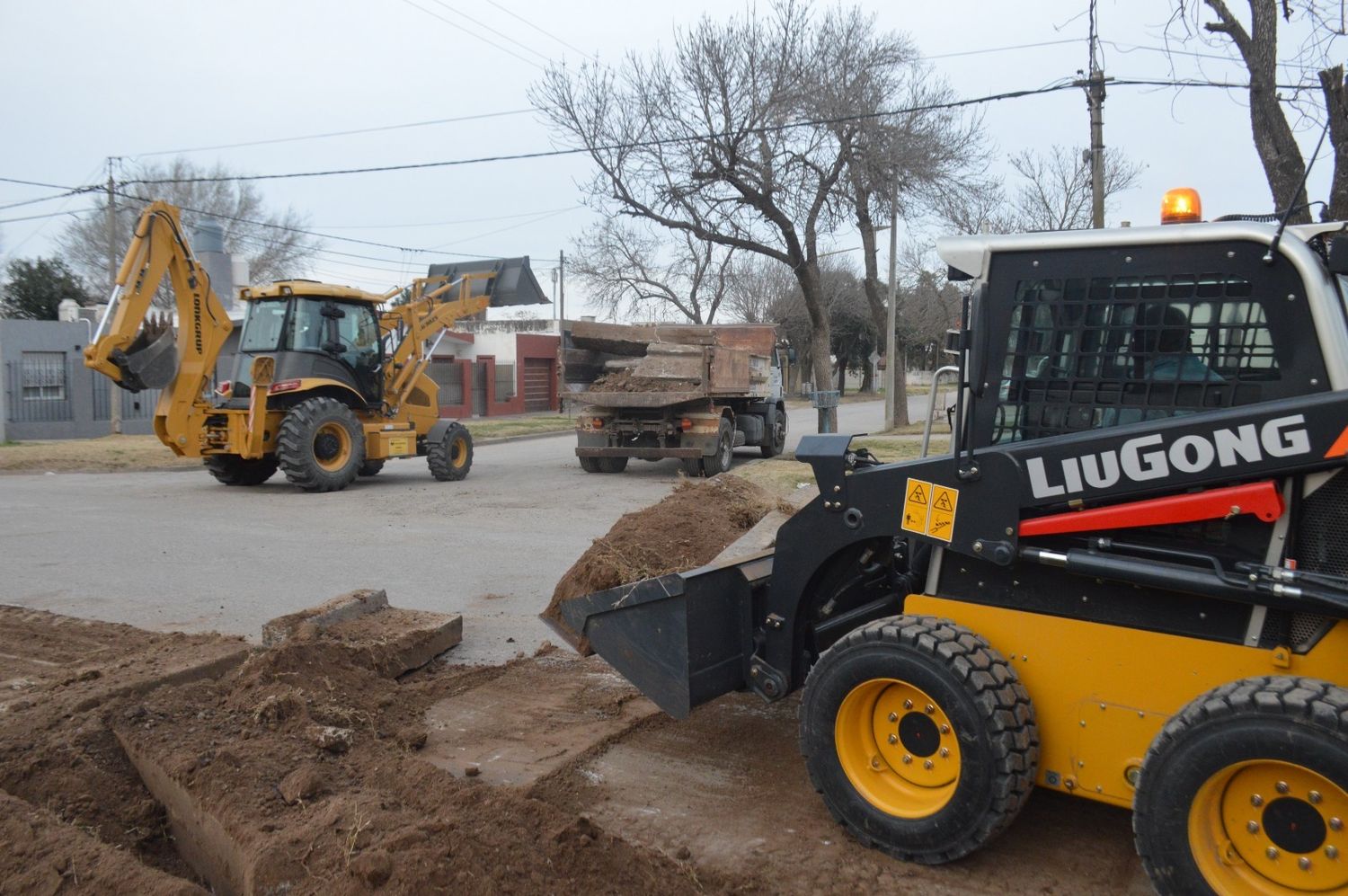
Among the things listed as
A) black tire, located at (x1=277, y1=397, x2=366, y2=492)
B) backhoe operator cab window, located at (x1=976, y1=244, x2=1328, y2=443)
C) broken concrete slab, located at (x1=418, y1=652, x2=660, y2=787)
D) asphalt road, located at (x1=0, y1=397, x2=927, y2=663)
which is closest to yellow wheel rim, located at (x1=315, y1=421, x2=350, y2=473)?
black tire, located at (x1=277, y1=397, x2=366, y2=492)

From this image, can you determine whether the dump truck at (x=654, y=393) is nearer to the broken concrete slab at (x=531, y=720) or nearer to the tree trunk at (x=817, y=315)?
the tree trunk at (x=817, y=315)

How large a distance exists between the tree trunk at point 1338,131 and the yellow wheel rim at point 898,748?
760 centimetres

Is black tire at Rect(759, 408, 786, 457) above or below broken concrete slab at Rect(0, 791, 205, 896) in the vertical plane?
above

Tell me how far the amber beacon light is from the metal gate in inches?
1471

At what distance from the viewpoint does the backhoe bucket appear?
13.5m

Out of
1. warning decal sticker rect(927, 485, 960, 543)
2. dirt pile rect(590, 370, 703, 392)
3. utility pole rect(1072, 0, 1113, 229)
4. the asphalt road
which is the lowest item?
the asphalt road

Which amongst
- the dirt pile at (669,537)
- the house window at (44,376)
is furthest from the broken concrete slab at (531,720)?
the house window at (44,376)

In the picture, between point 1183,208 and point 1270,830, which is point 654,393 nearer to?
point 1183,208

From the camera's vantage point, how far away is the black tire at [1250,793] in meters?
2.85

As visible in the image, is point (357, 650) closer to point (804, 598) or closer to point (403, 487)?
point (804, 598)

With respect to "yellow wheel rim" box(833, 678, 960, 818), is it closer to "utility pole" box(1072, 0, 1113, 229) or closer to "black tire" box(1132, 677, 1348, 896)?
"black tire" box(1132, 677, 1348, 896)

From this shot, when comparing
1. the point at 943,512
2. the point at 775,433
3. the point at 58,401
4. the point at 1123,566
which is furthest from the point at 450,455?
the point at 58,401

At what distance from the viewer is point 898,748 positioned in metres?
3.81

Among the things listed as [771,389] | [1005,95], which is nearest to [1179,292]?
[1005,95]
